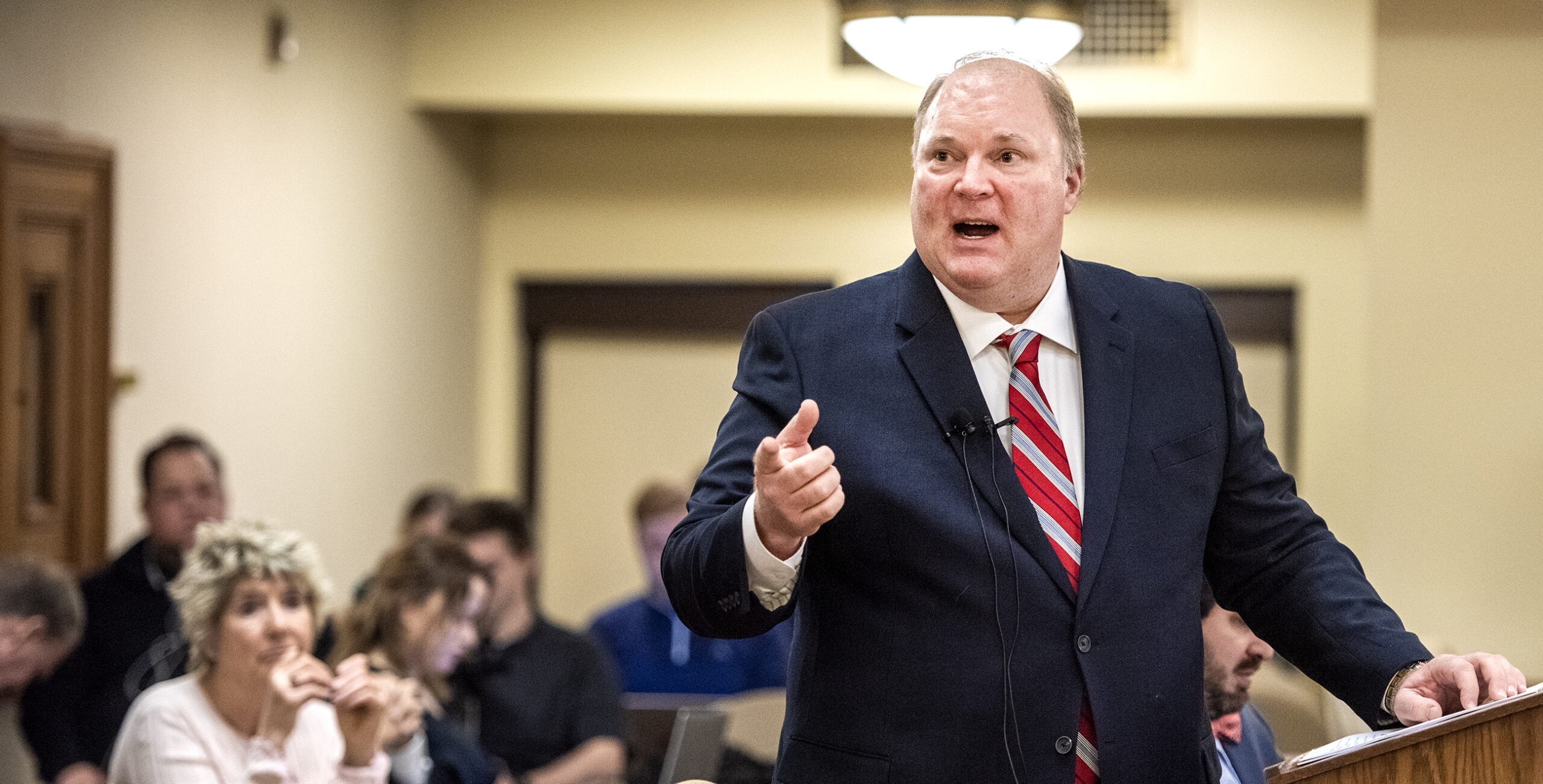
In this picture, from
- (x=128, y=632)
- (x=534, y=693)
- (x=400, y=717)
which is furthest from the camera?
(x=534, y=693)

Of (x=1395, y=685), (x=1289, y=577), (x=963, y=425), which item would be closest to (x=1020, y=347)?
(x=963, y=425)

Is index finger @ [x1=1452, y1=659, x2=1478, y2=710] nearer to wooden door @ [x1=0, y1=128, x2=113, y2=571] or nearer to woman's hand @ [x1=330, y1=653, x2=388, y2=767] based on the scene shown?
woman's hand @ [x1=330, y1=653, x2=388, y2=767]

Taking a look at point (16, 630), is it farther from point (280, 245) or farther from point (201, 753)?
point (280, 245)

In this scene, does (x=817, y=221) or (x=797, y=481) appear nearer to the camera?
(x=797, y=481)

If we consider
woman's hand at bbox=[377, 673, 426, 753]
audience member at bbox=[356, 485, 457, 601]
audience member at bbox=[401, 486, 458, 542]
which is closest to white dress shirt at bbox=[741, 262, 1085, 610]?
woman's hand at bbox=[377, 673, 426, 753]

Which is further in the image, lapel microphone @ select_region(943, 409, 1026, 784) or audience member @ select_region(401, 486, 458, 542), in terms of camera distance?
audience member @ select_region(401, 486, 458, 542)

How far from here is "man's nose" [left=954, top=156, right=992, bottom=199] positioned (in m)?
A: 1.58

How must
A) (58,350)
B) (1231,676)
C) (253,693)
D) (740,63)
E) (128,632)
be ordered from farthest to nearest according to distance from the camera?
(740,63) < (58,350) < (128,632) < (253,693) < (1231,676)

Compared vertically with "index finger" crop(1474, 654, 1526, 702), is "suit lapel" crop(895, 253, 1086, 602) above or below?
above

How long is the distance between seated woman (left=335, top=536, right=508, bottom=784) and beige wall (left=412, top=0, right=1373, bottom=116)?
2.88m

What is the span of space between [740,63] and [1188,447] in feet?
16.2

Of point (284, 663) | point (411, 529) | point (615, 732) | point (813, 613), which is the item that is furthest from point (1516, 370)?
point (813, 613)

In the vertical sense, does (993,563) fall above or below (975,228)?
below

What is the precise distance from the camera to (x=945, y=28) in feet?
12.4
